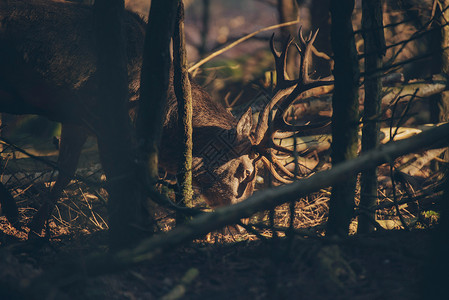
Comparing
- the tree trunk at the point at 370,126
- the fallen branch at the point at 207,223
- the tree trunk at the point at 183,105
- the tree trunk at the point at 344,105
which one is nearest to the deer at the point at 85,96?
the tree trunk at the point at 370,126

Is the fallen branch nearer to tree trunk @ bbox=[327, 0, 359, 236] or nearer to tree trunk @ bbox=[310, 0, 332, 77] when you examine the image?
tree trunk @ bbox=[327, 0, 359, 236]

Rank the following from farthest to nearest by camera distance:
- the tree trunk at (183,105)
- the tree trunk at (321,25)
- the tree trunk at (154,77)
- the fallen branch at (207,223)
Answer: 1. the tree trunk at (321,25)
2. the tree trunk at (183,105)
3. the tree trunk at (154,77)
4. the fallen branch at (207,223)

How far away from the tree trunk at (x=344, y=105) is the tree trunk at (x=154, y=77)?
1329mm

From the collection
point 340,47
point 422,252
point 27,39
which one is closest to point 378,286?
point 422,252

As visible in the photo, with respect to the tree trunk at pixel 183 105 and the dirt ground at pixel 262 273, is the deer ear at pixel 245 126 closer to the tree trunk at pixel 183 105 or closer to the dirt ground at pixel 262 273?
the tree trunk at pixel 183 105

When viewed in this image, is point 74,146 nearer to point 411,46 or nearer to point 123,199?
point 123,199

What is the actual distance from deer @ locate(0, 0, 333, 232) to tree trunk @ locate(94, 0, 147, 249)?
1.35 m

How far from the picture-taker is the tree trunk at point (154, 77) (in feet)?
10.8

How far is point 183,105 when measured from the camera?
4.14 metres

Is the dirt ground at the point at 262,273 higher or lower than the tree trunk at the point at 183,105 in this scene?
lower

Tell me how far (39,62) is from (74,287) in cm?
317

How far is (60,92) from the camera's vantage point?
16.4 ft

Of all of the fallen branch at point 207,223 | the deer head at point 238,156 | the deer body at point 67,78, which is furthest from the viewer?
the deer head at point 238,156

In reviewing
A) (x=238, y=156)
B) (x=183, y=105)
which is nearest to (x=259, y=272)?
(x=183, y=105)
